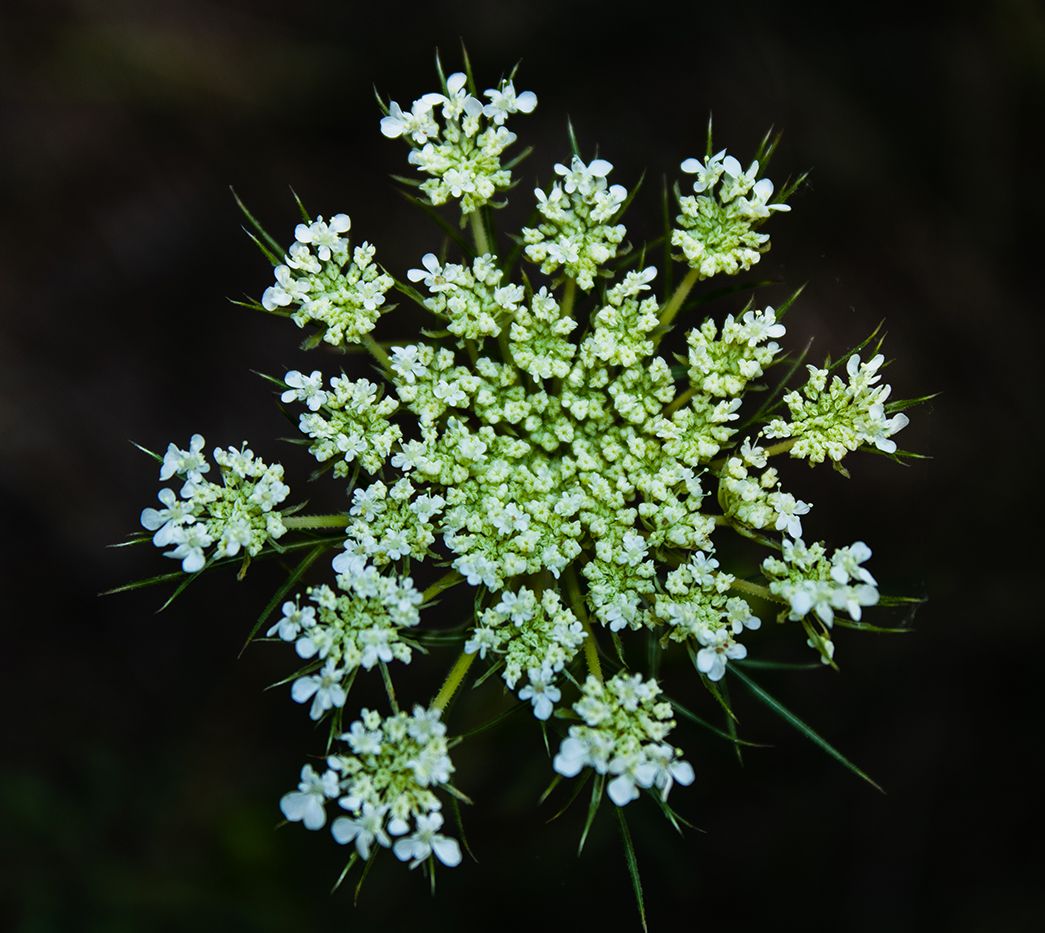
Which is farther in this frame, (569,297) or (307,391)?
(569,297)

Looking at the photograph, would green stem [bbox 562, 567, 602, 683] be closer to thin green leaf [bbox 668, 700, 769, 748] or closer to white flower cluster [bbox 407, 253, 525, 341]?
thin green leaf [bbox 668, 700, 769, 748]

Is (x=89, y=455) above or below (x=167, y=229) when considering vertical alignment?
below

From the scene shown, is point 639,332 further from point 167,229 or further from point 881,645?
point 167,229

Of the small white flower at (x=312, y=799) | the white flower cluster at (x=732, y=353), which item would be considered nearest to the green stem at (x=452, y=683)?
the small white flower at (x=312, y=799)

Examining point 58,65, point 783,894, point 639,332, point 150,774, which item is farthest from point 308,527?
point 58,65

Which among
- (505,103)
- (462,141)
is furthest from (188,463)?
(505,103)

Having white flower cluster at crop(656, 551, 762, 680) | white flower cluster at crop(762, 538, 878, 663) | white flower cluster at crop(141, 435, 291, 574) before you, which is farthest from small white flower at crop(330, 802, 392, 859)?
white flower cluster at crop(762, 538, 878, 663)

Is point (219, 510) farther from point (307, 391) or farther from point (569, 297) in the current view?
point (569, 297)
